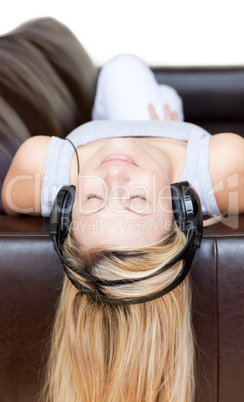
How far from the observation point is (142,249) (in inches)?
35.0

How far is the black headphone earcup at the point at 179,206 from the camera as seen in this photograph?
2.98 feet

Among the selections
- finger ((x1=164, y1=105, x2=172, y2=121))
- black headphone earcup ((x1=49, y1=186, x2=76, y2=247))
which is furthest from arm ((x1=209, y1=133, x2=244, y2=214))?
finger ((x1=164, y1=105, x2=172, y2=121))

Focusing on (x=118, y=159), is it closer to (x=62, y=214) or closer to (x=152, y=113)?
(x=62, y=214)

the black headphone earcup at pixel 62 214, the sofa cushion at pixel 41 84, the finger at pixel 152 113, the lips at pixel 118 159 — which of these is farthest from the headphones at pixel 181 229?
the finger at pixel 152 113

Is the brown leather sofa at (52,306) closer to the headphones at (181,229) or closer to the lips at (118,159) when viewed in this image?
the headphones at (181,229)

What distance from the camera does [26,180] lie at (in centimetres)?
119

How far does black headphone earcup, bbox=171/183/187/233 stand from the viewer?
35.8 inches

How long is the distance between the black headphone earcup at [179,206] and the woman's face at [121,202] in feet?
0.06

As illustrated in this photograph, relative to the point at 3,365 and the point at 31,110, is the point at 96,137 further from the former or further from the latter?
the point at 3,365

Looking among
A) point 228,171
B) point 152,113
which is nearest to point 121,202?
point 228,171

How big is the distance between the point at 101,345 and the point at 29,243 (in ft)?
0.80

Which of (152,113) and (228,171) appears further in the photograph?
(152,113)

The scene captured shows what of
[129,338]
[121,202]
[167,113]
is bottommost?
[129,338]

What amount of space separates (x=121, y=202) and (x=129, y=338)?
0.26 meters
